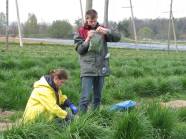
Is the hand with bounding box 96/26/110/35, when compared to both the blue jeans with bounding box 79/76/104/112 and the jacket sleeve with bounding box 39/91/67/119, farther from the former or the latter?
the jacket sleeve with bounding box 39/91/67/119

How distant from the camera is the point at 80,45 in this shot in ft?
25.8

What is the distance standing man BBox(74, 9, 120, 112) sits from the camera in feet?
25.7

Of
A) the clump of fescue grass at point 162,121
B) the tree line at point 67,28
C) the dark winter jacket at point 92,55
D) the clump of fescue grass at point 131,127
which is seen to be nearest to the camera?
the clump of fescue grass at point 131,127

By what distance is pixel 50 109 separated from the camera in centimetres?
639

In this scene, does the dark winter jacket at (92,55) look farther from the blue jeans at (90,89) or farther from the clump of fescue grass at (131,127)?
the clump of fescue grass at (131,127)

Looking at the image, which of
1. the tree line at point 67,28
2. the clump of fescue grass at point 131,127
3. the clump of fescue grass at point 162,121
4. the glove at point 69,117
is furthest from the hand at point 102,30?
the tree line at point 67,28

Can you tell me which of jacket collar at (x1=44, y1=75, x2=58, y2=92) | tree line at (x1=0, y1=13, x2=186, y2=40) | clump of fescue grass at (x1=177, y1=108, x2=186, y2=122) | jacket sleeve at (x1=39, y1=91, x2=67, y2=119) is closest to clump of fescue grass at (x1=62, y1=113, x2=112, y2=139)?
jacket sleeve at (x1=39, y1=91, x2=67, y2=119)

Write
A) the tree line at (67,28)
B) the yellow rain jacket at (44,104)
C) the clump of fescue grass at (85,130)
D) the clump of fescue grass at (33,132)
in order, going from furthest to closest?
the tree line at (67,28), the yellow rain jacket at (44,104), the clump of fescue grass at (85,130), the clump of fescue grass at (33,132)

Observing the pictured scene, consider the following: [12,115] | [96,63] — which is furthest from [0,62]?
[96,63]

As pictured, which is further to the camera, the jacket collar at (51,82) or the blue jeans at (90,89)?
the blue jeans at (90,89)

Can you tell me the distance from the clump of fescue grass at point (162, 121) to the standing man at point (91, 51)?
4.12 ft

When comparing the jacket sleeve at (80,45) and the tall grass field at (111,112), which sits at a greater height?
the jacket sleeve at (80,45)

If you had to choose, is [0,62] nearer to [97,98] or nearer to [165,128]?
[97,98]

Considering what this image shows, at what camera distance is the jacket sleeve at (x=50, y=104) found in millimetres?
6414
